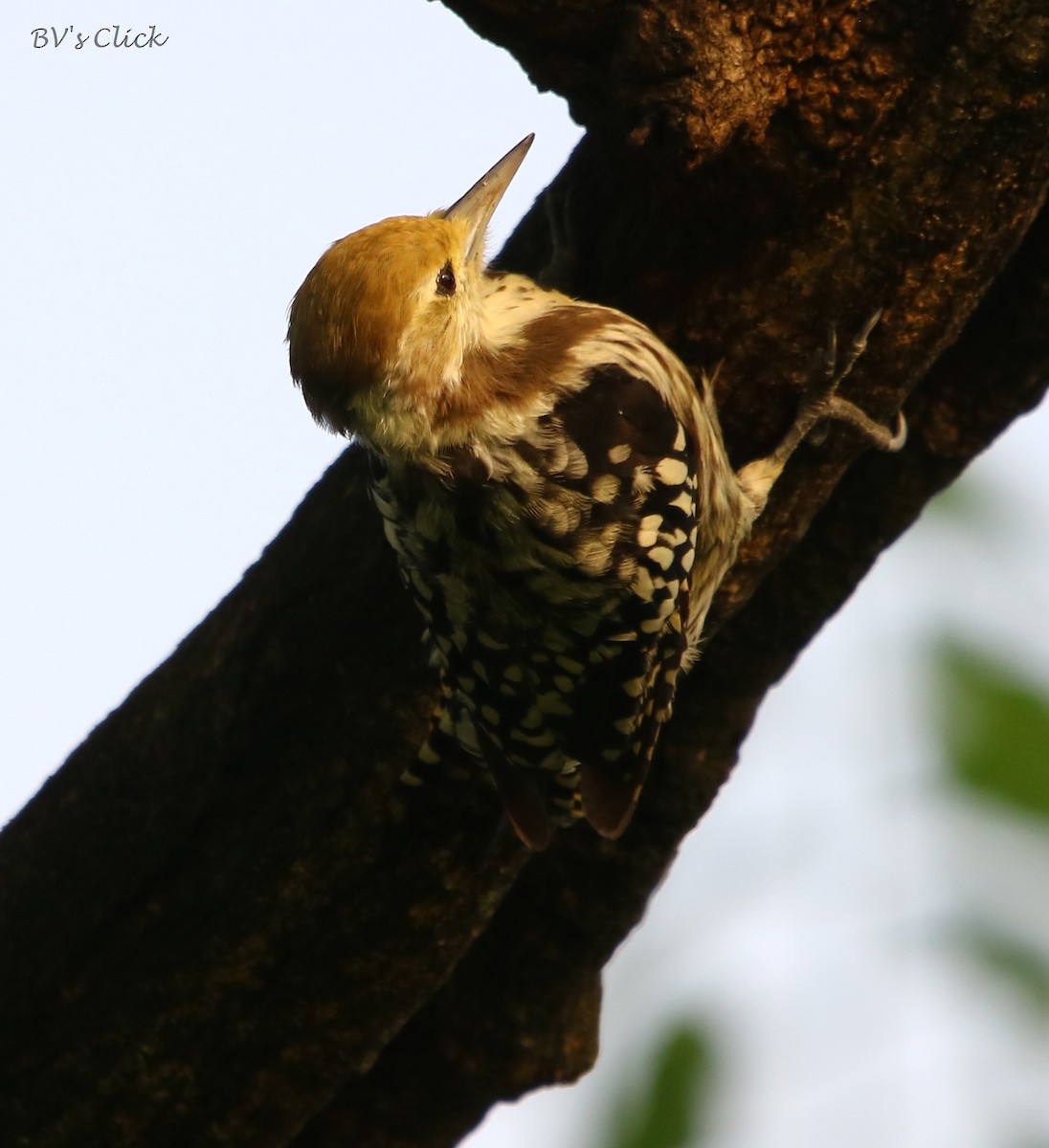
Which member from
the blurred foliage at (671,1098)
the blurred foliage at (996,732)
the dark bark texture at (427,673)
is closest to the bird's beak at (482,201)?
the dark bark texture at (427,673)

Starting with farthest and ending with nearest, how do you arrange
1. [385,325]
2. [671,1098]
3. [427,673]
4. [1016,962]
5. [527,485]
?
[427,673] < [527,485] < [385,325] < [671,1098] < [1016,962]

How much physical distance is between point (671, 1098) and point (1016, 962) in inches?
29.5

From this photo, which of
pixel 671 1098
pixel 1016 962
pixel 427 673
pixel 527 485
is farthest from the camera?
pixel 427 673

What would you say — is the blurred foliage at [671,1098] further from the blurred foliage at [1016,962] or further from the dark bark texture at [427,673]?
the dark bark texture at [427,673]

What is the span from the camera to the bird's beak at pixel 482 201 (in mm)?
4242

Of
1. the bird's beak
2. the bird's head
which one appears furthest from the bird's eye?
the bird's beak

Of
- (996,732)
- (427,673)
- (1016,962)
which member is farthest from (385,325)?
(1016,962)

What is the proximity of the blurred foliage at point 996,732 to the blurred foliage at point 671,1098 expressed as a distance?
84cm

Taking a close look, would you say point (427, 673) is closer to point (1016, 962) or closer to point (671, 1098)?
point (671, 1098)

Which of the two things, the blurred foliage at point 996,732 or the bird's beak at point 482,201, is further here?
the bird's beak at point 482,201

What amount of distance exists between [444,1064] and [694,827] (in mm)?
1132

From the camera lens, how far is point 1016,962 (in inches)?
110

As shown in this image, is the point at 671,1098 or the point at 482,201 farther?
the point at 482,201

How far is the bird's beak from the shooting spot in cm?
424
